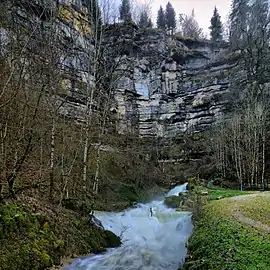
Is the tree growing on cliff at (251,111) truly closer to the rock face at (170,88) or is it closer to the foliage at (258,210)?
the rock face at (170,88)

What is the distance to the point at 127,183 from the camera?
20.6 m

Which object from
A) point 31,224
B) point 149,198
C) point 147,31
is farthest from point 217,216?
point 147,31

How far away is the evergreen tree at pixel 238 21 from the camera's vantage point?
37219mm

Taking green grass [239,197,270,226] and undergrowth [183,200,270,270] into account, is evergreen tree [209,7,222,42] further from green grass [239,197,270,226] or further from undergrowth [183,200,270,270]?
undergrowth [183,200,270,270]

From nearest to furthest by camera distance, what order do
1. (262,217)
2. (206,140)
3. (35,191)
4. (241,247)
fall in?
1. (241,247)
2. (262,217)
3. (35,191)
4. (206,140)

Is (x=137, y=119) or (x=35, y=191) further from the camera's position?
(x=137, y=119)

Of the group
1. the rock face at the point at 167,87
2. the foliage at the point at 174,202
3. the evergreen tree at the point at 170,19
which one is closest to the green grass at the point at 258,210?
the foliage at the point at 174,202

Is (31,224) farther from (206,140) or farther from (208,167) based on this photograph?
(206,140)

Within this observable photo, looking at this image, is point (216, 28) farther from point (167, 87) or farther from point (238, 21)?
point (167, 87)

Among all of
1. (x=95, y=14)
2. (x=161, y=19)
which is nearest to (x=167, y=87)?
(x=161, y=19)

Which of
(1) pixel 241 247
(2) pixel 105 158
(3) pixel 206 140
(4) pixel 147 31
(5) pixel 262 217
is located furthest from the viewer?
(4) pixel 147 31

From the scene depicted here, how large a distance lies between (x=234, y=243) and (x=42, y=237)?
15.9 ft

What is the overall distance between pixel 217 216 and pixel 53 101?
7.44 m

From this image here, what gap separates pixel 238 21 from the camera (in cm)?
3984
